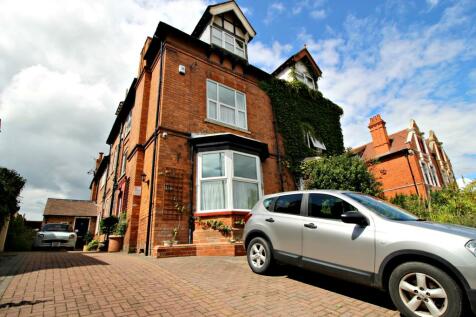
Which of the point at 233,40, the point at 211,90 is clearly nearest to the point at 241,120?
the point at 211,90

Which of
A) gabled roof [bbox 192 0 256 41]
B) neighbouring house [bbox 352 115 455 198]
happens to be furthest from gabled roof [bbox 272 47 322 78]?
neighbouring house [bbox 352 115 455 198]

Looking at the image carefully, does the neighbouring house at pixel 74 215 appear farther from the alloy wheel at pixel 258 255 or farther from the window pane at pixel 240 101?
the alloy wheel at pixel 258 255

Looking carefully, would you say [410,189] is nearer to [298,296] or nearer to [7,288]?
[298,296]

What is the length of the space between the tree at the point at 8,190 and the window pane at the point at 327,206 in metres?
9.23

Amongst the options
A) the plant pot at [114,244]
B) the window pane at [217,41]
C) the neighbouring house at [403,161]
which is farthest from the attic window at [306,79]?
the plant pot at [114,244]

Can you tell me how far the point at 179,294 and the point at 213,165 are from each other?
5.88 m

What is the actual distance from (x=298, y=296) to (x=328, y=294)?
1.69 ft

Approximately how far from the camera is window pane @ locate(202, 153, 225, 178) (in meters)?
9.32

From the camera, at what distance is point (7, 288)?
389 centimetres

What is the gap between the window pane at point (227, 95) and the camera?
11.6 meters

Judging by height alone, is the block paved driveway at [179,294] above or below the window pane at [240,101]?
below

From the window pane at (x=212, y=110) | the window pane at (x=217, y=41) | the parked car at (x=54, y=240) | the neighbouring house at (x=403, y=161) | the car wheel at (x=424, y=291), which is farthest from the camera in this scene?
the neighbouring house at (x=403, y=161)

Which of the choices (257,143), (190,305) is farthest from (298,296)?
(257,143)

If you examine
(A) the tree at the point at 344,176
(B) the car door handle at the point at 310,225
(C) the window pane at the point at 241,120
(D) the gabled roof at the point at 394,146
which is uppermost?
(D) the gabled roof at the point at 394,146
